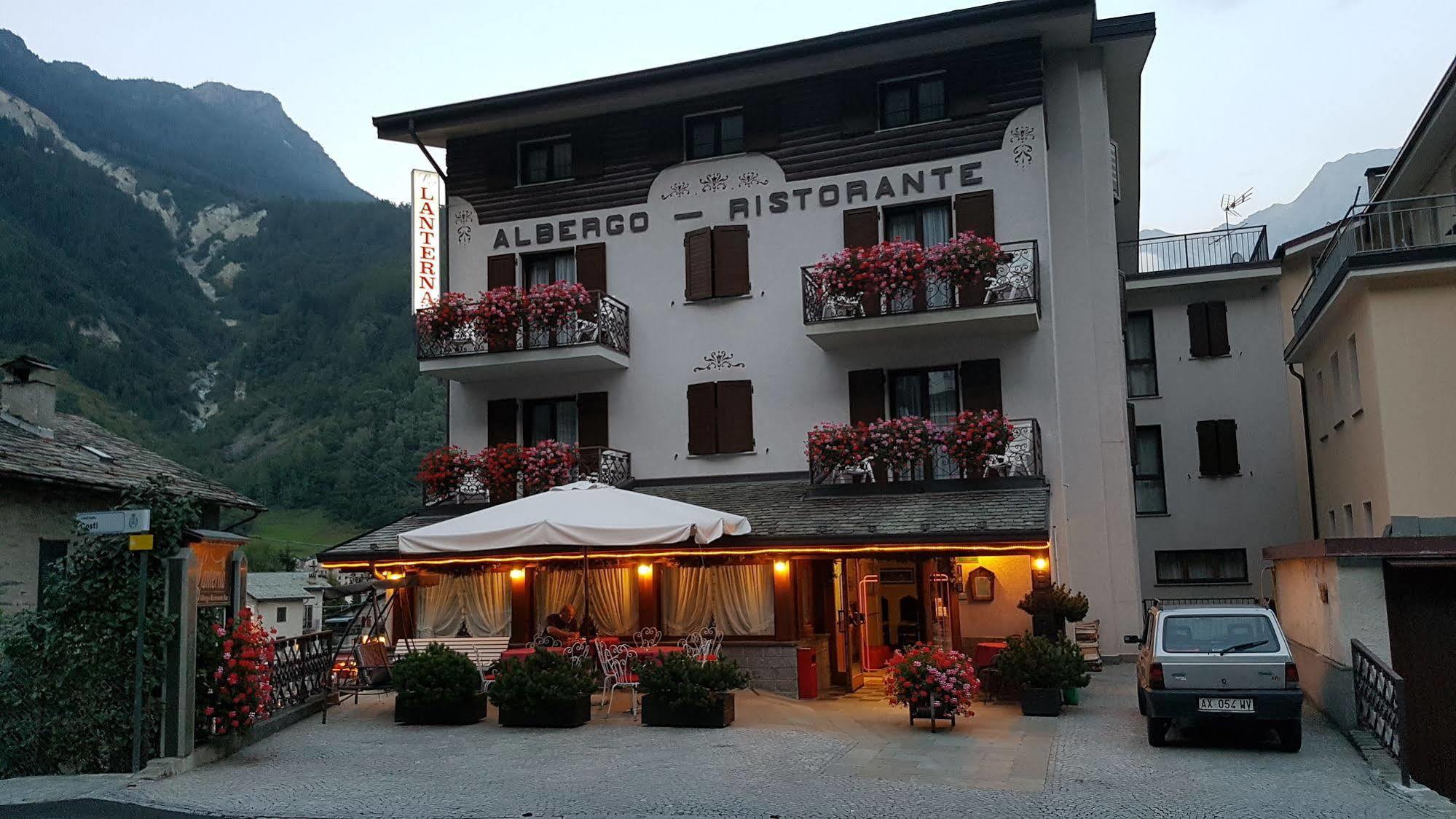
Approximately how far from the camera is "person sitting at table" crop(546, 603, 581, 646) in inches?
590

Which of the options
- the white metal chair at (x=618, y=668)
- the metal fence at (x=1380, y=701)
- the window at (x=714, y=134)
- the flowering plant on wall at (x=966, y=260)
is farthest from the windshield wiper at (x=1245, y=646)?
the window at (x=714, y=134)

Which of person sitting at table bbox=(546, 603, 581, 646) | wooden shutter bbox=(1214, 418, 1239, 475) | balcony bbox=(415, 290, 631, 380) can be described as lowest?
person sitting at table bbox=(546, 603, 581, 646)

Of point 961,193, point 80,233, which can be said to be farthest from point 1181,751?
point 80,233

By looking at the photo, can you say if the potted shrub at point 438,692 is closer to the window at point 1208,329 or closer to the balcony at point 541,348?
→ the balcony at point 541,348

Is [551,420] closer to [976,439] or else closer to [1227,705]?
[976,439]

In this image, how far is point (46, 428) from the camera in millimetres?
18172

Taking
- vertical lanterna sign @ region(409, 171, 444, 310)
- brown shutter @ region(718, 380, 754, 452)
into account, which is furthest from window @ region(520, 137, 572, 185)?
brown shutter @ region(718, 380, 754, 452)

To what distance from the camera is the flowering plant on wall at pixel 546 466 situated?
1933 cm

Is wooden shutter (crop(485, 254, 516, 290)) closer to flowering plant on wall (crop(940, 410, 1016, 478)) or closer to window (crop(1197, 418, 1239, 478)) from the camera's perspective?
flowering plant on wall (crop(940, 410, 1016, 478))

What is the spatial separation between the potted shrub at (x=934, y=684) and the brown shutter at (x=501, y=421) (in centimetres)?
1029

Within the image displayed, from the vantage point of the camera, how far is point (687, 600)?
55.6 feet

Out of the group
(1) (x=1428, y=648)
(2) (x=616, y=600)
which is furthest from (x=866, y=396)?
(1) (x=1428, y=648)

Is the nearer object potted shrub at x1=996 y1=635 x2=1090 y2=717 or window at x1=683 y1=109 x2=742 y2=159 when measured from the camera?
potted shrub at x1=996 y1=635 x2=1090 y2=717

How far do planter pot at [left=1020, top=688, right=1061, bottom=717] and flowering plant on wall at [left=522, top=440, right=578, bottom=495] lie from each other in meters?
8.79
